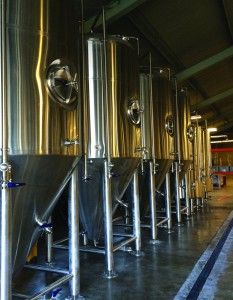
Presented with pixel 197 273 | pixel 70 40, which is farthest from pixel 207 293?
pixel 70 40

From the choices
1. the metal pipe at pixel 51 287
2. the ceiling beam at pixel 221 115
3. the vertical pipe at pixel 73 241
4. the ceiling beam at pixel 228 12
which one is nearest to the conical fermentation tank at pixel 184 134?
the ceiling beam at pixel 228 12

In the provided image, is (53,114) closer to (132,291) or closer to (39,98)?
(39,98)

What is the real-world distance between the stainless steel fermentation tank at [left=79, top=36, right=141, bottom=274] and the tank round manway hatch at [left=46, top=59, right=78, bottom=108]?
642 mm

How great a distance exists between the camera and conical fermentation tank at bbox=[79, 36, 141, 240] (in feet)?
10.4

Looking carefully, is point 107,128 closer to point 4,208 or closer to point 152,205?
point 4,208

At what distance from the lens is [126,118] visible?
11.4 feet

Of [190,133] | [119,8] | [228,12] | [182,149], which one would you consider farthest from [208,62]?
[119,8]

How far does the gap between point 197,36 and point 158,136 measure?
8.23ft

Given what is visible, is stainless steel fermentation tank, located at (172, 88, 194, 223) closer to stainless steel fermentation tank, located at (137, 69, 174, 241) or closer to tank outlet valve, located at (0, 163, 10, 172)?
stainless steel fermentation tank, located at (137, 69, 174, 241)

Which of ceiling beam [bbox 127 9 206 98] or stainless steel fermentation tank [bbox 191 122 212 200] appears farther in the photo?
stainless steel fermentation tank [bbox 191 122 212 200]

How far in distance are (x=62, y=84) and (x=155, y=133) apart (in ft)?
8.27

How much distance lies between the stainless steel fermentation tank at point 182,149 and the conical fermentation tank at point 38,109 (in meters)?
3.37

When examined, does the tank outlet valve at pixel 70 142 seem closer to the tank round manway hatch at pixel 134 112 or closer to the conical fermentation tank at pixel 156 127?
the tank round manway hatch at pixel 134 112

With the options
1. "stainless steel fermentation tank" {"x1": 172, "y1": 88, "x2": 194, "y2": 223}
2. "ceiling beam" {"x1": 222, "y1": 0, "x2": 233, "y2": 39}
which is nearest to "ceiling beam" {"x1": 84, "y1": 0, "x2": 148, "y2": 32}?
"ceiling beam" {"x1": 222, "y1": 0, "x2": 233, "y2": 39}
